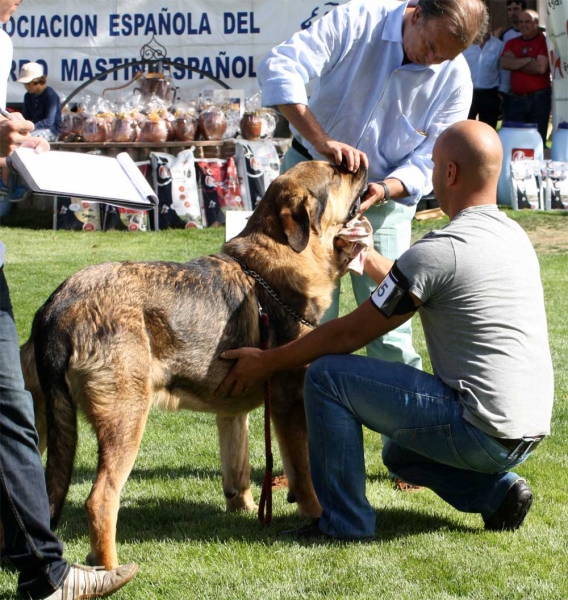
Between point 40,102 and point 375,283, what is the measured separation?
33.4 ft

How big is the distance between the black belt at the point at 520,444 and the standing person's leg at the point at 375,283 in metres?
1.23

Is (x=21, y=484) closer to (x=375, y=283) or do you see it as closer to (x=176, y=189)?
(x=375, y=283)

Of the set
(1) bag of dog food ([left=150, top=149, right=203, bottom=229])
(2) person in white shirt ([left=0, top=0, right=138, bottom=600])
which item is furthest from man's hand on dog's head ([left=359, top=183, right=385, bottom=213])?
(1) bag of dog food ([left=150, top=149, right=203, bottom=229])

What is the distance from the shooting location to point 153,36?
573 inches

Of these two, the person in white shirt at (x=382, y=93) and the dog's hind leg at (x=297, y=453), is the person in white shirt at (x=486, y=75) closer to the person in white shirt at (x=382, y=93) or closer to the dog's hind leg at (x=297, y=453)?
the person in white shirt at (x=382, y=93)

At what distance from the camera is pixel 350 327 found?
12.0 feet

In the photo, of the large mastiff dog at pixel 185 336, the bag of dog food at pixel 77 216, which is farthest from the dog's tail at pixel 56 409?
the bag of dog food at pixel 77 216

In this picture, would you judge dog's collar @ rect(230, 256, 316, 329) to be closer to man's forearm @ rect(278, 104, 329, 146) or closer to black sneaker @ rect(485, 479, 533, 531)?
man's forearm @ rect(278, 104, 329, 146)

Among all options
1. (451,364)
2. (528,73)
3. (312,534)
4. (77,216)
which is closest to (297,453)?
(312,534)

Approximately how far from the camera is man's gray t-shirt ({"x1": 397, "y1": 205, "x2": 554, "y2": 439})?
3.46 metres

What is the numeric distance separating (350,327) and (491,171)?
2.82 feet

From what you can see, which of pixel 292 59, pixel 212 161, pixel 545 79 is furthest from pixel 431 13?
pixel 545 79

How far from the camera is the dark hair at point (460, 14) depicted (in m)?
4.25

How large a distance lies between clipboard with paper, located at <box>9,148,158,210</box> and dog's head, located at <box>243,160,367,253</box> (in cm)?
96
